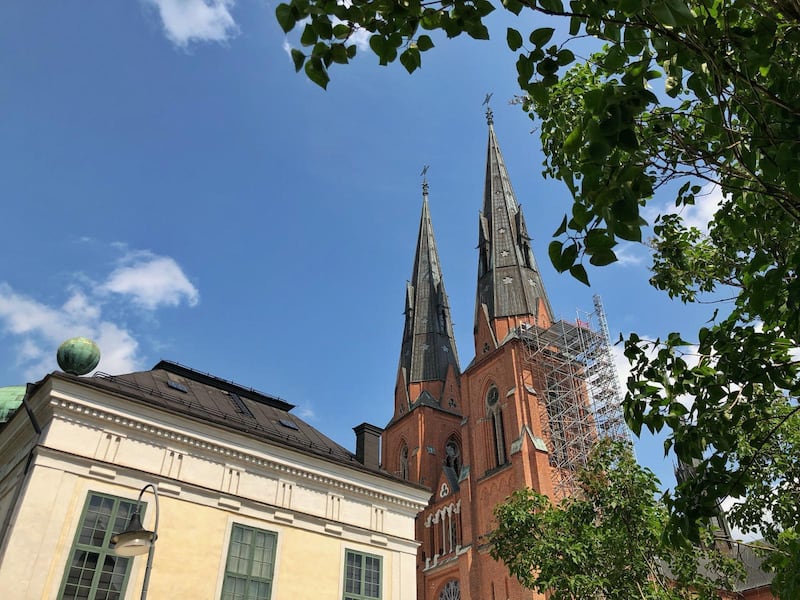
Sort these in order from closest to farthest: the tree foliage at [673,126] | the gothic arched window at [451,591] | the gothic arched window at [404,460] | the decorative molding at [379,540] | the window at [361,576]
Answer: the tree foliage at [673,126]
the window at [361,576]
the decorative molding at [379,540]
the gothic arched window at [451,591]
the gothic arched window at [404,460]

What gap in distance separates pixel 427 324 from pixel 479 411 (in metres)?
14.7

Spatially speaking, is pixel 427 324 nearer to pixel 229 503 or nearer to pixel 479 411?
pixel 479 411

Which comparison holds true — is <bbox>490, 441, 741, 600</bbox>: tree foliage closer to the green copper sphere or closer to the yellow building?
the yellow building

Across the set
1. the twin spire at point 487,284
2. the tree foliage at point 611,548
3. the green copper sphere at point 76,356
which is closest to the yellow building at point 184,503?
the green copper sphere at point 76,356

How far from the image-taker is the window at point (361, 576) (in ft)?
51.1

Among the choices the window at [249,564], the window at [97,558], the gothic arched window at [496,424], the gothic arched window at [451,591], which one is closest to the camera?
the window at [97,558]

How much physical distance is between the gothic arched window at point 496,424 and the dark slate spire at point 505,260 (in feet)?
19.4

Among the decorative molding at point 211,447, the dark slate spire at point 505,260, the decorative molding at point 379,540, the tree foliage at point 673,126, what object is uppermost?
the dark slate spire at point 505,260

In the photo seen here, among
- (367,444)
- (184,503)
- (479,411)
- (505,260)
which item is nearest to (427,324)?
(505,260)

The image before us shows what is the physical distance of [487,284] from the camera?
46.4 meters

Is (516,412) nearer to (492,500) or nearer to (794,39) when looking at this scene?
(492,500)

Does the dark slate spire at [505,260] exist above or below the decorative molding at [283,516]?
above

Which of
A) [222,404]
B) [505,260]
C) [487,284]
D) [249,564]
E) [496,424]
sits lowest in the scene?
[249,564]

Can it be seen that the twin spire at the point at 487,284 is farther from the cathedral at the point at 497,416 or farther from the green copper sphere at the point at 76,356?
the green copper sphere at the point at 76,356
